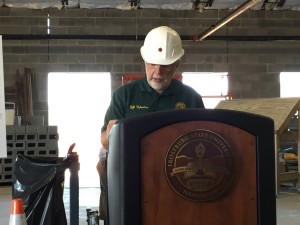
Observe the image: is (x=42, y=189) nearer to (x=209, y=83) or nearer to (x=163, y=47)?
(x=163, y=47)

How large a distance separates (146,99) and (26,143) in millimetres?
6825

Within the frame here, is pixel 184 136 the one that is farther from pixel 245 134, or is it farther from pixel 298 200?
pixel 298 200

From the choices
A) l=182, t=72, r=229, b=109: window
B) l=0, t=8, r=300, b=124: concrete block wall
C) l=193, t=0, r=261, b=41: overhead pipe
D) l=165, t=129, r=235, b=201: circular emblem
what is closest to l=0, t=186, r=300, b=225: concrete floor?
l=193, t=0, r=261, b=41: overhead pipe

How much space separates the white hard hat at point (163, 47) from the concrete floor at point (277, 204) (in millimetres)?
2443

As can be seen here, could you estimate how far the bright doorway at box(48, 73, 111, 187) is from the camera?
1023cm

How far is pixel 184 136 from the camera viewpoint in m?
1.10

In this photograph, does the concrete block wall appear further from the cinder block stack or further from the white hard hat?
the white hard hat

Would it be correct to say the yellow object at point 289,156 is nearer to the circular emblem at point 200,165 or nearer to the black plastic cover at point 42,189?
the black plastic cover at point 42,189

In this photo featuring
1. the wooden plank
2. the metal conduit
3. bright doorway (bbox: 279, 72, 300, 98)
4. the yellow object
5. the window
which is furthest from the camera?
bright doorway (bbox: 279, 72, 300, 98)

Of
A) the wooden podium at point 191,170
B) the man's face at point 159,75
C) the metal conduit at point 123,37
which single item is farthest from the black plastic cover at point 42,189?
the metal conduit at point 123,37

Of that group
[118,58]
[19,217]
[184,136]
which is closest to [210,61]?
[118,58]

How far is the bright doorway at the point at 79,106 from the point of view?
33.6 feet

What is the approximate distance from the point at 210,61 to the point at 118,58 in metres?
2.03

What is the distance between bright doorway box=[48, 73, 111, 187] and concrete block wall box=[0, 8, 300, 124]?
17 centimetres
